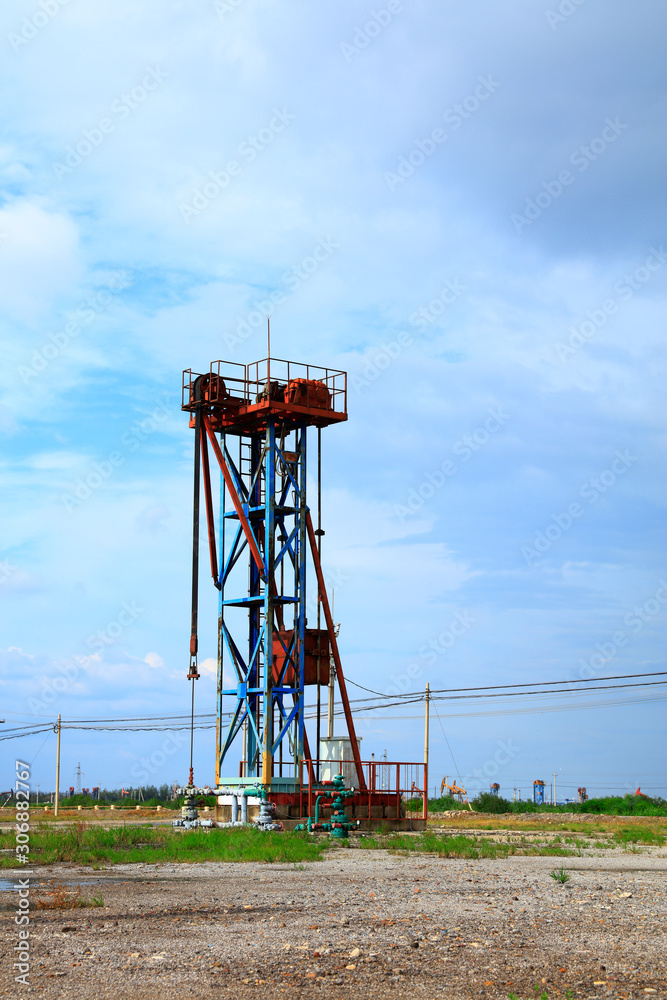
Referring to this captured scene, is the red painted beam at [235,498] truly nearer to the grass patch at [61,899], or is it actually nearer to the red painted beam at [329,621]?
the red painted beam at [329,621]

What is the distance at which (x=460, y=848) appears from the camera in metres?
23.4

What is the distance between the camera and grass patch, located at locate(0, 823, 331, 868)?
20.2 metres

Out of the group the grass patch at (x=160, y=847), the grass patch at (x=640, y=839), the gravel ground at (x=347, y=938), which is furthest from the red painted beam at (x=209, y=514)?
the gravel ground at (x=347, y=938)

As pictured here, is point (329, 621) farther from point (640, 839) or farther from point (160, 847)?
point (160, 847)

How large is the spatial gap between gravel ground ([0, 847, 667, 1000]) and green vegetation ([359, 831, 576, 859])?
5.56 m

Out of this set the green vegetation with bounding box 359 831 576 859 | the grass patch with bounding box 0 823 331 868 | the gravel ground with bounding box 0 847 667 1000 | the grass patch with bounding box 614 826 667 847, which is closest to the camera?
the gravel ground with bounding box 0 847 667 1000

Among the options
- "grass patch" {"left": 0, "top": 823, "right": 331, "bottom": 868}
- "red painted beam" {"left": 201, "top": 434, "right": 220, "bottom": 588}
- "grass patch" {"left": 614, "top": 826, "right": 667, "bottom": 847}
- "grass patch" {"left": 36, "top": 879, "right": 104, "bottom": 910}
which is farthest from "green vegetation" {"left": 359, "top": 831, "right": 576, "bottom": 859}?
"red painted beam" {"left": 201, "top": 434, "right": 220, "bottom": 588}

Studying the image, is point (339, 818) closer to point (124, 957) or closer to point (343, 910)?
point (343, 910)

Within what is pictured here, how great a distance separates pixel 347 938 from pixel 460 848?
43.9 feet

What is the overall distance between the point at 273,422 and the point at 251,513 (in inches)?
122

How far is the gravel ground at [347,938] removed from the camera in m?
8.64

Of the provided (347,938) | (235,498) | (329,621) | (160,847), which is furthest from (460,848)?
(235,498)

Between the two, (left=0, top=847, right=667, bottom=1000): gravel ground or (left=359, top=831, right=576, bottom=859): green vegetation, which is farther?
(left=359, top=831, right=576, bottom=859): green vegetation

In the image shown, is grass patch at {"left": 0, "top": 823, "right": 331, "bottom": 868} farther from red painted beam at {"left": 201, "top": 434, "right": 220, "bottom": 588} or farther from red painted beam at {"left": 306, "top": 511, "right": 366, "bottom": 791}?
red painted beam at {"left": 201, "top": 434, "right": 220, "bottom": 588}
